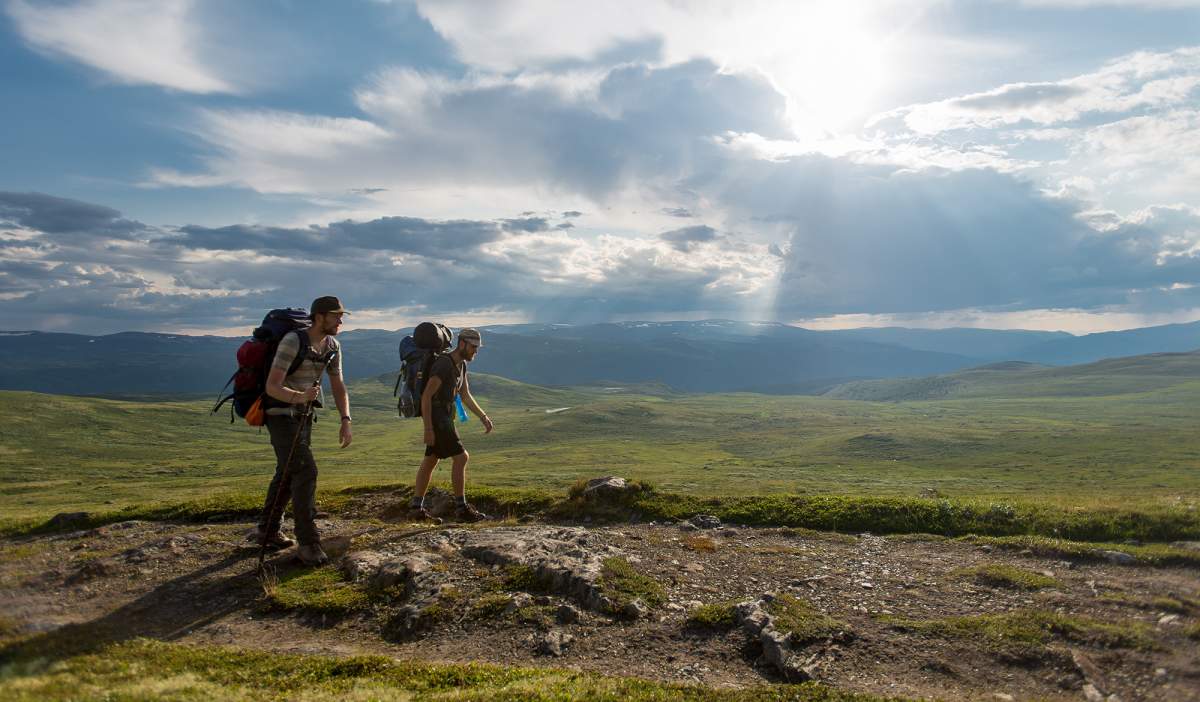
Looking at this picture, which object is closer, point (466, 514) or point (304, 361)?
point (304, 361)

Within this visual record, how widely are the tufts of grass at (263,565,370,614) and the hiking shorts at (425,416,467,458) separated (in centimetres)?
399

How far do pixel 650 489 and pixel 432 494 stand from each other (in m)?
6.04

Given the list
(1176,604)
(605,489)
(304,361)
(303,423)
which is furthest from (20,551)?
(1176,604)

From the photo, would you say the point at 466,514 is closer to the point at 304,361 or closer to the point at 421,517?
the point at 421,517

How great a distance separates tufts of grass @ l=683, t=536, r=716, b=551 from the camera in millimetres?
12844

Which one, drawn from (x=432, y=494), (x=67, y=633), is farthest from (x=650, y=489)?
(x=67, y=633)

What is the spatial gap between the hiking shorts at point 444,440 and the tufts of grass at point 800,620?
7.87 meters

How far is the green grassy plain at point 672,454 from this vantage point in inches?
3019

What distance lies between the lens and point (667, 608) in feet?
31.8

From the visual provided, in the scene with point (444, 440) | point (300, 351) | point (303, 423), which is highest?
point (300, 351)

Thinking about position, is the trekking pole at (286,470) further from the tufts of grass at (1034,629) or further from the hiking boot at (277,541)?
the tufts of grass at (1034,629)

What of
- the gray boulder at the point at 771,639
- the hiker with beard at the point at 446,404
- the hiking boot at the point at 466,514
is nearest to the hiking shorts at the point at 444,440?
the hiker with beard at the point at 446,404

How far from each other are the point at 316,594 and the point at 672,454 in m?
120

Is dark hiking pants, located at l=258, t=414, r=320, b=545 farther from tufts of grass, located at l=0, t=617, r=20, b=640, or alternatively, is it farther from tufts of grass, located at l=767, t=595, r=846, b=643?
tufts of grass, located at l=767, t=595, r=846, b=643
